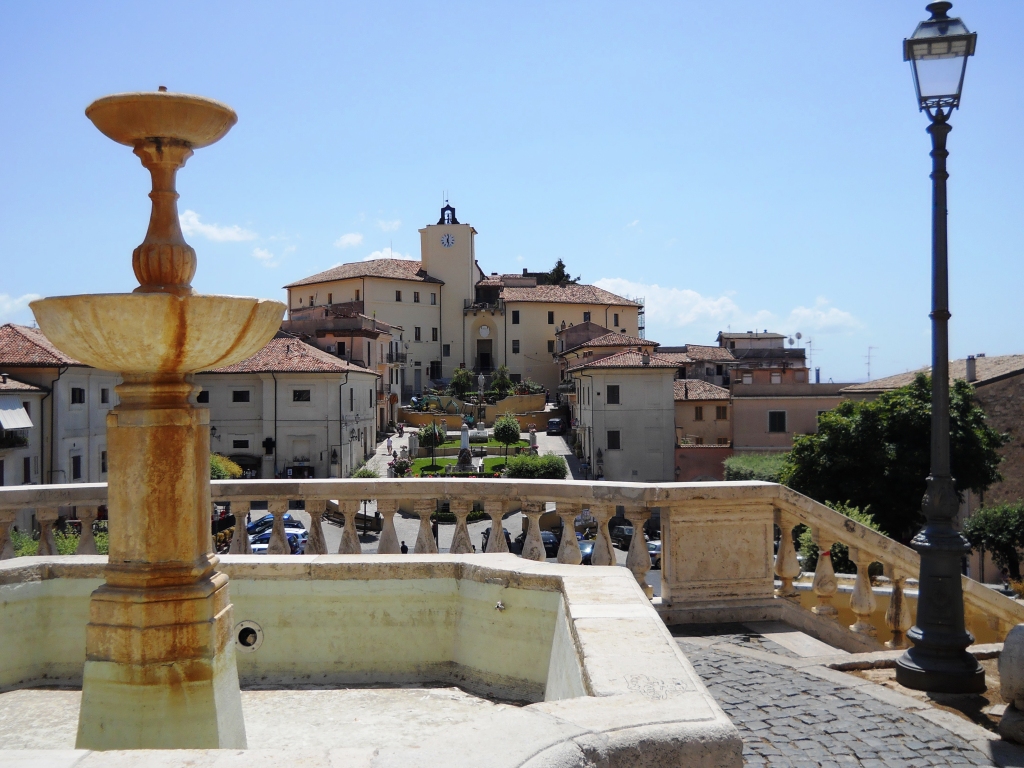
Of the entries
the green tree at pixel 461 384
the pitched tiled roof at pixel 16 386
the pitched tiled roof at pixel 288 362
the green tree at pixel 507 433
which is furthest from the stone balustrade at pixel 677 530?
the green tree at pixel 461 384

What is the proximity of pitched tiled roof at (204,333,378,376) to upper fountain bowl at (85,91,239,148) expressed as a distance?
140 feet

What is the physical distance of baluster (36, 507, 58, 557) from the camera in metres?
6.36

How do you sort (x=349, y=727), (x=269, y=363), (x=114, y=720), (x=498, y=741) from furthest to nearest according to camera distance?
(x=269, y=363)
(x=349, y=727)
(x=114, y=720)
(x=498, y=741)

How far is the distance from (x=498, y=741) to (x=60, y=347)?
279 centimetres

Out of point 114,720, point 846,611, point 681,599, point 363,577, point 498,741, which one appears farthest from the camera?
point 846,611

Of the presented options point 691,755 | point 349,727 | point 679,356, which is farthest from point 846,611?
point 679,356

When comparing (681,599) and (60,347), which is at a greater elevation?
(60,347)

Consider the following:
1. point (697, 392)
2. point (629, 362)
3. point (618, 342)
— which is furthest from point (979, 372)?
point (618, 342)

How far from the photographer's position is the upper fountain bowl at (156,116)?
3.77 m

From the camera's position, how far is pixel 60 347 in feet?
12.5

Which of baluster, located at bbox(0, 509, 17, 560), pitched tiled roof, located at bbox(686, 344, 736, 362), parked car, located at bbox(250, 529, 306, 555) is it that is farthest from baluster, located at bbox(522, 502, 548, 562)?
pitched tiled roof, located at bbox(686, 344, 736, 362)

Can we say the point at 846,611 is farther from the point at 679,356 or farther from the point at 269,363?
the point at 679,356

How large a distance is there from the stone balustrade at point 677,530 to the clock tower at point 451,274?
3139 inches

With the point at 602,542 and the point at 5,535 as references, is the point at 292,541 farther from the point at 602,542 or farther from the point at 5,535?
the point at 602,542
